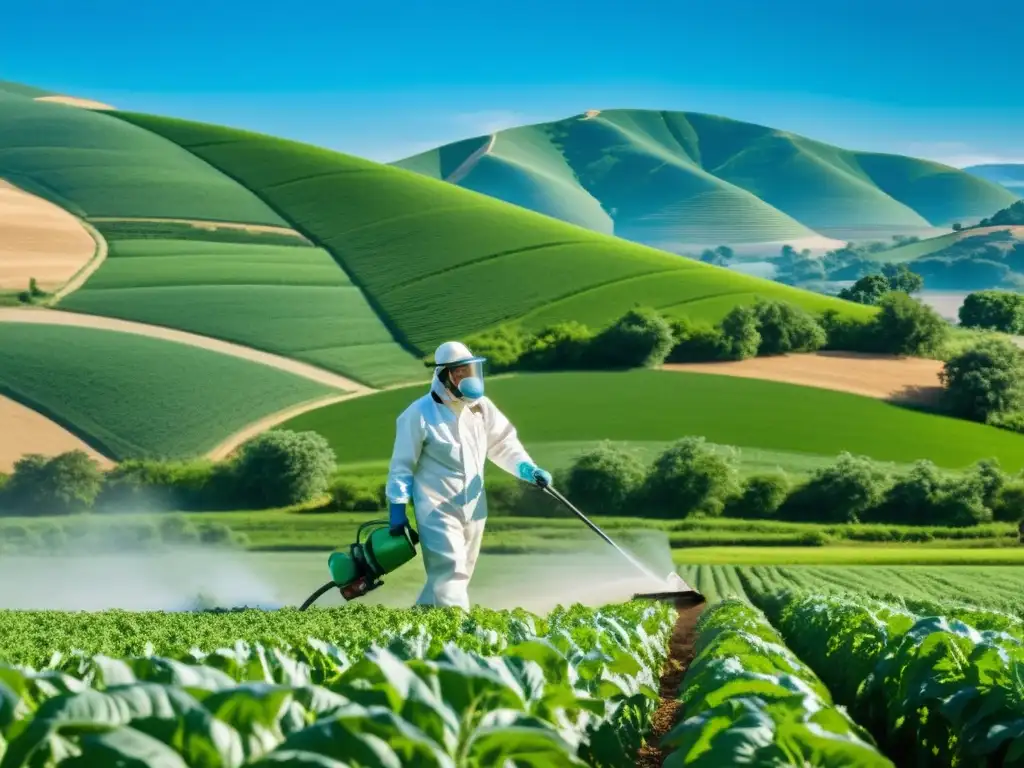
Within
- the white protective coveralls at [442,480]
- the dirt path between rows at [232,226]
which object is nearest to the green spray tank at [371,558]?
the white protective coveralls at [442,480]

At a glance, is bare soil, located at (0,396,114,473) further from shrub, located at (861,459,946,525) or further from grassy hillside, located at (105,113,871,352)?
shrub, located at (861,459,946,525)

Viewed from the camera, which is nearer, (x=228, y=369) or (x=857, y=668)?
(x=857, y=668)

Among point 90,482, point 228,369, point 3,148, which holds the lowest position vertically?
point 90,482

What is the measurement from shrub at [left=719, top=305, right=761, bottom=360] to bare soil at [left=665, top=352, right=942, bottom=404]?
1.78ft

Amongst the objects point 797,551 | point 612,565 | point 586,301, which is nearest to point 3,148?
point 586,301

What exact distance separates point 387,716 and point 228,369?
69.8m

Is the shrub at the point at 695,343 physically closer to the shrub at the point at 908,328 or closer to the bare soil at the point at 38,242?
the shrub at the point at 908,328

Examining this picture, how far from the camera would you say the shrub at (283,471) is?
56.3m

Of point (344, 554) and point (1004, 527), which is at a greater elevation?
point (344, 554)

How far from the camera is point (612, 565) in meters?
30.1

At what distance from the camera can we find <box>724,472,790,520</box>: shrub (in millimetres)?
56312

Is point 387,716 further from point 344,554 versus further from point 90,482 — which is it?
point 90,482

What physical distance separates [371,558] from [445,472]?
49.7 inches

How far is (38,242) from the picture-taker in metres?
84.6
